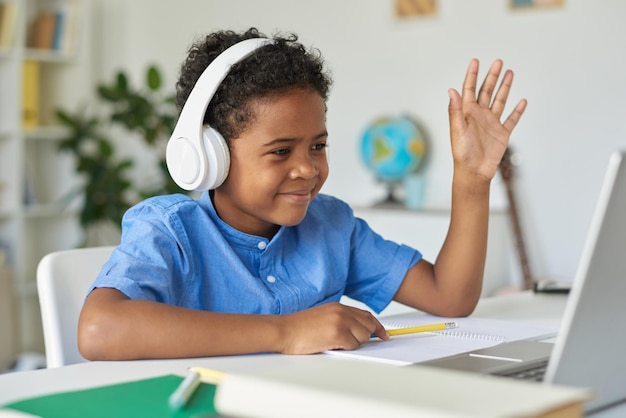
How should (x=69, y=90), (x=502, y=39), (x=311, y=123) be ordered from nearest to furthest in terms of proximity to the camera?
1. (x=311, y=123)
2. (x=502, y=39)
3. (x=69, y=90)

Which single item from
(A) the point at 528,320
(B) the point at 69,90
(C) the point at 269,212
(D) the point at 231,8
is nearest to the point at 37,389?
(C) the point at 269,212

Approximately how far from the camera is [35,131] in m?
4.00

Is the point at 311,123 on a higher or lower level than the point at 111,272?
higher

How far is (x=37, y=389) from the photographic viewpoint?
3.01ft

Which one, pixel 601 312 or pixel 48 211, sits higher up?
pixel 601 312

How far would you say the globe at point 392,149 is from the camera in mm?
3369

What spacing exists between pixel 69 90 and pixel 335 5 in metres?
1.40

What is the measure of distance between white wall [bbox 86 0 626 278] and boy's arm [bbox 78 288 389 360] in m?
2.15

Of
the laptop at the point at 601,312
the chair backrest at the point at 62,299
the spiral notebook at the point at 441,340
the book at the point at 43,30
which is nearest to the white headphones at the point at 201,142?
the chair backrest at the point at 62,299

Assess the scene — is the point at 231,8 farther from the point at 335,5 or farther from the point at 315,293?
the point at 315,293

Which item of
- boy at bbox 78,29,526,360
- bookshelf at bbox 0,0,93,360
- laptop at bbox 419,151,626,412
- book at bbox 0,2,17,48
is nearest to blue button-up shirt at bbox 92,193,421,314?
boy at bbox 78,29,526,360

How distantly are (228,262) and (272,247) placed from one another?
0.24 feet

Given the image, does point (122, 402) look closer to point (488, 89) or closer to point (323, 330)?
point (323, 330)

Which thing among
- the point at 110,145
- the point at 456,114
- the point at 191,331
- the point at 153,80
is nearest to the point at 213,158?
the point at 191,331
